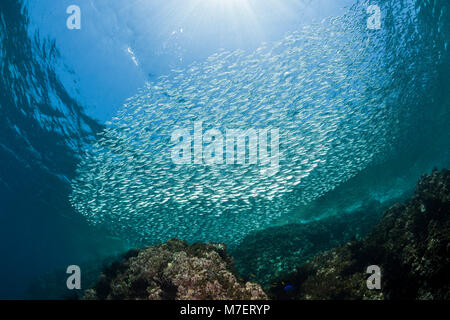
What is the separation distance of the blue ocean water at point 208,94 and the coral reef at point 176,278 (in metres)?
5.93

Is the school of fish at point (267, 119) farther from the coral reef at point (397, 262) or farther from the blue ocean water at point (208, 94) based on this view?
the coral reef at point (397, 262)

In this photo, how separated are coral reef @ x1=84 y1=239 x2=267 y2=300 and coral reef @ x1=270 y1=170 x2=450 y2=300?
147cm

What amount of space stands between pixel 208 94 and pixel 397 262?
8.01m

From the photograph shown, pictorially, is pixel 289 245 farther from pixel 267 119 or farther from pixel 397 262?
pixel 397 262

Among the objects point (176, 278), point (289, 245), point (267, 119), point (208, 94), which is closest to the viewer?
point (176, 278)

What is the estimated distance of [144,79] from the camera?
397 inches

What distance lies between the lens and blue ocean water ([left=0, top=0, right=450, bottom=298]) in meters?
8.95

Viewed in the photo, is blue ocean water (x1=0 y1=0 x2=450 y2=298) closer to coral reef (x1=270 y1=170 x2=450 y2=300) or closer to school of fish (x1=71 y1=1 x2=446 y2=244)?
school of fish (x1=71 y1=1 x2=446 y2=244)

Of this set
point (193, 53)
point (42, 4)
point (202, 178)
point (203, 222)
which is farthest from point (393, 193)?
point (42, 4)

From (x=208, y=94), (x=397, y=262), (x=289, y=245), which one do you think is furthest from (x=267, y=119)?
(x=397, y=262)

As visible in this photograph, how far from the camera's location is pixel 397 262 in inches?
191

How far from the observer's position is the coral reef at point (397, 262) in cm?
392

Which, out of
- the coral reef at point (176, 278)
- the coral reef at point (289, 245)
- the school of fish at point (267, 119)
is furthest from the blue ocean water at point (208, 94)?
Result: the coral reef at point (176, 278)
